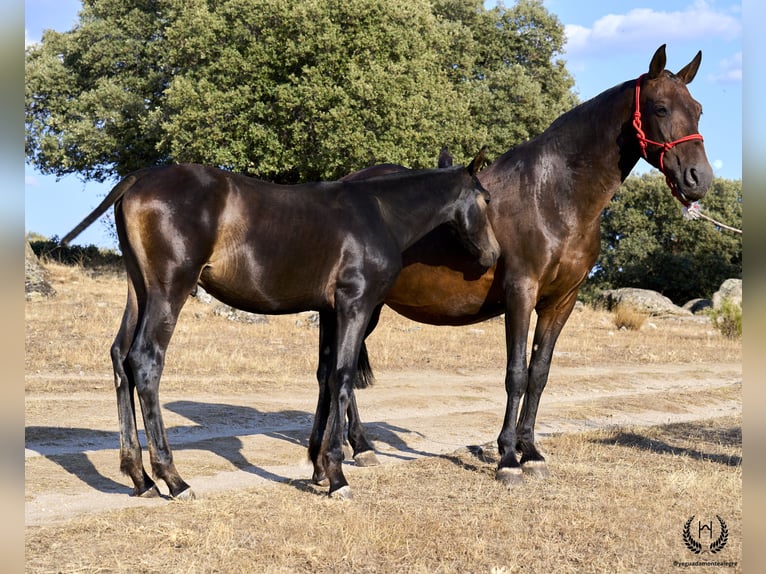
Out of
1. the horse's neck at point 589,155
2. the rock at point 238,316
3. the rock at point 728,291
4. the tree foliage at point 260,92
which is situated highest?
the tree foliage at point 260,92

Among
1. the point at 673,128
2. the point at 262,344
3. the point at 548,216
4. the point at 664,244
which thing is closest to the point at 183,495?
the point at 548,216

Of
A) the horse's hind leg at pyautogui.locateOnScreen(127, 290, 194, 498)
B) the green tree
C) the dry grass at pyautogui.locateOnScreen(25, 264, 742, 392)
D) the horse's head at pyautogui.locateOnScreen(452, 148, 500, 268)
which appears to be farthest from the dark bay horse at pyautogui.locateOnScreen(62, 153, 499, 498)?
the green tree

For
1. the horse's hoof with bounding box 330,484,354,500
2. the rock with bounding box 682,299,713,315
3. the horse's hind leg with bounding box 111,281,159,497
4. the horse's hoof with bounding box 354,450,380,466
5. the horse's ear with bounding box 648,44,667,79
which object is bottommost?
the horse's hoof with bounding box 354,450,380,466

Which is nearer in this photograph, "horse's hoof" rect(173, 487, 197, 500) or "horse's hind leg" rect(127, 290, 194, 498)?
"horse's hind leg" rect(127, 290, 194, 498)

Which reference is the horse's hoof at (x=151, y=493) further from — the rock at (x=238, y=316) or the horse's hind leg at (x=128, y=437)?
the rock at (x=238, y=316)

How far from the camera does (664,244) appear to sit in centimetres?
3856

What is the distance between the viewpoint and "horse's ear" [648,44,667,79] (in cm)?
656

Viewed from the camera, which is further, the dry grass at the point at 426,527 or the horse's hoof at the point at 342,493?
the horse's hoof at the point at 342,493

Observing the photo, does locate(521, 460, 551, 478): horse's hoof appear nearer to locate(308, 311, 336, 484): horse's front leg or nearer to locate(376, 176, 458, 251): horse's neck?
locate(308, 311, 336, 484): horse's front leg

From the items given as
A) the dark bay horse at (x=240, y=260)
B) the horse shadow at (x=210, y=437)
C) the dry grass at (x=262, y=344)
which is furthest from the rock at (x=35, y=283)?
the dark bay horse at (x=240, y=260)

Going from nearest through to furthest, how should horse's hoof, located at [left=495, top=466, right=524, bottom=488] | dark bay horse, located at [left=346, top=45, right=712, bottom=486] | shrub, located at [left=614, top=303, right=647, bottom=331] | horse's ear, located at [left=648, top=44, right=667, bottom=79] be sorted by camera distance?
horse's ear, located at [left=648, top=44, right=667, bottom=79]
dark bay horse, located at [left=346, top=45, right=712, bottom=486]
horse's hoof, located at [left=495, top=466, right=524, bottom=488]
shrub, located at [left=614, top=303, right=647, bottom=331]

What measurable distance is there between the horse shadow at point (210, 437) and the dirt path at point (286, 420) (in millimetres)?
13

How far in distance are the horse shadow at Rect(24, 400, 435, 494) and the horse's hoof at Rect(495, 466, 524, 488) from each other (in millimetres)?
1403

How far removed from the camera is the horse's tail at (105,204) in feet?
17.4
